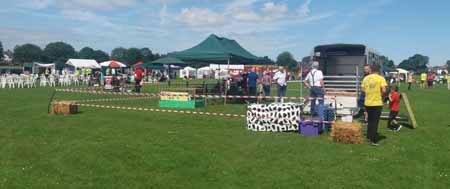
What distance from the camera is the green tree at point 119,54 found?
122312 millimetres

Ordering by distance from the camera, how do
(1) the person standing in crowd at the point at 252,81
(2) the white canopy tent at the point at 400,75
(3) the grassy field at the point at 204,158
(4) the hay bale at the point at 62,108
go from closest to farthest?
(3) the grassy field at the point at 204,158, (4) the hay bale at the point at 62,108, (1) the person standing in crowd at the point at 252,81, (2) the white canopy tent at the point at 400,75

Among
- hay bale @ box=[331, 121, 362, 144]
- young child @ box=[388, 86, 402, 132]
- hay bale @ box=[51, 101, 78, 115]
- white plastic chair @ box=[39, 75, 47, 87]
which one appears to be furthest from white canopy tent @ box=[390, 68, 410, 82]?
hay bale @ box=[331, 121, 362, 144]

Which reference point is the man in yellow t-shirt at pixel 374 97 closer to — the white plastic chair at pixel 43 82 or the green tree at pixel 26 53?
the white plastic chair at pixel 43 82

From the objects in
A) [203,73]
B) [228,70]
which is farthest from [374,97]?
[203,73]

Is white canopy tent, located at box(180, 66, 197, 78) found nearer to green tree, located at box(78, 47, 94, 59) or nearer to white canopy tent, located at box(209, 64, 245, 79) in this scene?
white canopy tent, located at box(209, 64, 245, 79)

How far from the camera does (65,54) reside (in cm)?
13438

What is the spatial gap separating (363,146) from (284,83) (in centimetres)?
930

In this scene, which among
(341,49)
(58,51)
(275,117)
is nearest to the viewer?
(275,117)

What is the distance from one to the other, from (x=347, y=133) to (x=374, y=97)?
978 millimetres

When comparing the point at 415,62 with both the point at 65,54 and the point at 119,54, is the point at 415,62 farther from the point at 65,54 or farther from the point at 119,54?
the point at 65,54

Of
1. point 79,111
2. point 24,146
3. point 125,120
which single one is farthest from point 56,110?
point 24,146

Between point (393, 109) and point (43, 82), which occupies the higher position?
point (43, 82)

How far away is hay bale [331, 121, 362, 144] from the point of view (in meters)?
9.00

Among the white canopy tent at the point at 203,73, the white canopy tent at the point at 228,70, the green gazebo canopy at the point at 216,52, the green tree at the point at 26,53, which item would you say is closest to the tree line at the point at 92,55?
the green tree at the point at 26,53
